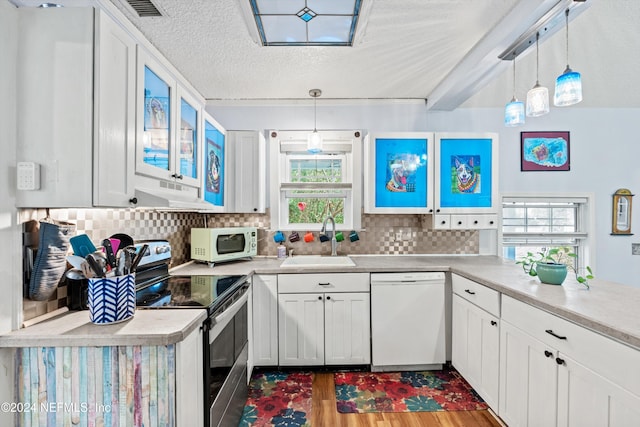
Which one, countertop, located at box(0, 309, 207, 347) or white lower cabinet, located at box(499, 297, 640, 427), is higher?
countertop, located at box(0, 309, 207, 347)

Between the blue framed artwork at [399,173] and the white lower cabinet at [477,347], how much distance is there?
0.92 m

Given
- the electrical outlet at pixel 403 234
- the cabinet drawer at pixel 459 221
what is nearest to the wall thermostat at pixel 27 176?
the electrical outlet at pixel 403 234

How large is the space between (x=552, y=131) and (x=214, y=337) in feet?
11.7

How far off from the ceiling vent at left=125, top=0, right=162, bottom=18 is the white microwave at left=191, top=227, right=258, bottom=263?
145cm

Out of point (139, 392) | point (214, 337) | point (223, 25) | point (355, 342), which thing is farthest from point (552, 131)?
point (139, 392)

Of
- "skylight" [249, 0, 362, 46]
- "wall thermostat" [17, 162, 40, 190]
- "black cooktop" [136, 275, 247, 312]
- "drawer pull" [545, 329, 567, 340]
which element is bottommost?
"drawer pull" [545, 329, 567, 340]

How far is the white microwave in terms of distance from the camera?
238 centimetres

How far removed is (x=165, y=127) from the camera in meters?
1.60

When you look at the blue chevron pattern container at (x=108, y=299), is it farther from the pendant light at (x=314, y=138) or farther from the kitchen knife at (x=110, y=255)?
the pendant light at (x=314, y=138)

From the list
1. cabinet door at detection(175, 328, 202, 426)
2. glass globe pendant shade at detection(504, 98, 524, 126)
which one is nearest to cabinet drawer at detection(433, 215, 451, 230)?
glass globe pendant shade at detection(504, 98, 524, 126)

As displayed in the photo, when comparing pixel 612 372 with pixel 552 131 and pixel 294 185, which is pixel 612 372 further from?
pixel 552 131

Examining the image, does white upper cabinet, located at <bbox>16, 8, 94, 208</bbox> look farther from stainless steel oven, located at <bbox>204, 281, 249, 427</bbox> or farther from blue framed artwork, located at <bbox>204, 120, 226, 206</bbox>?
blue framed artwork, located at <bbox>204, 120, 226, 206</bbox>

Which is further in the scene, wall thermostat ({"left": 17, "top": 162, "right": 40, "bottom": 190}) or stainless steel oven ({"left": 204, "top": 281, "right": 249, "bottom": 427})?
stainless steel oven ({"left": 204, "top": 281, "right": 249, "bottom": 427})

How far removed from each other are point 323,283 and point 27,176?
1.82 metres
